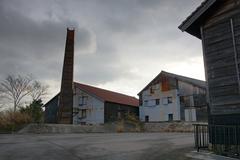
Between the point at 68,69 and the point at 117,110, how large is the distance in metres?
11.7

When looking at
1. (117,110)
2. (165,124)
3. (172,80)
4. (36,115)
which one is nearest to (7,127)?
(36,115)

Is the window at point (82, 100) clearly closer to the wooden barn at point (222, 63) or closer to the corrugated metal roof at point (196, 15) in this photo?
the corrugated metal roof at point (196, 15)

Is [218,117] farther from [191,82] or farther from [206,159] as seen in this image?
[191,82]

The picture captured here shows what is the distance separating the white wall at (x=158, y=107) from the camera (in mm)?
37781

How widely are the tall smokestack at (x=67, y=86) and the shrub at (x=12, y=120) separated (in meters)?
6.60

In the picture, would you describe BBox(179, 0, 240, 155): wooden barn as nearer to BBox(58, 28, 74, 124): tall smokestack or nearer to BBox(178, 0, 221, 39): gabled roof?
BBox(178, 0, 221, 39): gabled roof

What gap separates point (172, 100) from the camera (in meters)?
38.3

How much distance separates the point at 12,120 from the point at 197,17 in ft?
86.7

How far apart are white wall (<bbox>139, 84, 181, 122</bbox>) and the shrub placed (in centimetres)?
2044

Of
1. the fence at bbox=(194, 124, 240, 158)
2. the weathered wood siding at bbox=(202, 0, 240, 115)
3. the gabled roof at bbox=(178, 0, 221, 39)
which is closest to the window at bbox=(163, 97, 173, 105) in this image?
the gabled roof at bbox=(178, 0, 221, 39)

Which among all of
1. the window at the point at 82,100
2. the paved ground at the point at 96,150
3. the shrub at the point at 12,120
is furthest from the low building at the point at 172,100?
the paved ground at the point at 96,150

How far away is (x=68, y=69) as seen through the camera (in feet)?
122

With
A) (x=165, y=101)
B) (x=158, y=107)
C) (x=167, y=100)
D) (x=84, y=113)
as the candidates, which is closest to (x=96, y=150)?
(x=167, y=100)

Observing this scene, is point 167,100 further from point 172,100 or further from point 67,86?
point 67,86
